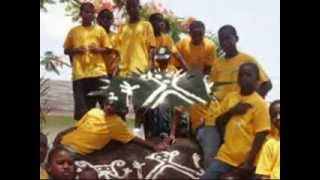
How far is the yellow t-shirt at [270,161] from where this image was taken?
4.00 meters

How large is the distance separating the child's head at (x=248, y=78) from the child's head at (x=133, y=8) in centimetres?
101

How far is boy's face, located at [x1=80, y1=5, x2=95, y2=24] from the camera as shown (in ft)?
13.5

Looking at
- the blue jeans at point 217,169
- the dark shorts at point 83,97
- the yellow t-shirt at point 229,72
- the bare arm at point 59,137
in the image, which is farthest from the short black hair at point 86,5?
the blue jeans at point 217,169

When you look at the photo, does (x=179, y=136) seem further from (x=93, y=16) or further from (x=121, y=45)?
(x=93, y=16)

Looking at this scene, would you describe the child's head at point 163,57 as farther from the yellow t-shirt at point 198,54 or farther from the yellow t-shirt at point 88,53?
the yellow t-shirt at point 88,53

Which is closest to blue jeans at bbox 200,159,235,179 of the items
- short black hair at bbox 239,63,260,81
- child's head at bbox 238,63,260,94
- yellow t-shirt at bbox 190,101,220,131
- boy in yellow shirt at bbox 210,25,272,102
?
yellow t-shirt at bbox 190,101,220,131

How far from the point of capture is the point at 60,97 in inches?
160

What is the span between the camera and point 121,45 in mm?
4188

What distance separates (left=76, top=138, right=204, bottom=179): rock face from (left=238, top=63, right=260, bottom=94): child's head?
0.63 meters

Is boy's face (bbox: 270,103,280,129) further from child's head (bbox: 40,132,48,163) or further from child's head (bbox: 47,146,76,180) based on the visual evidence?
child's head (bbox: 40,132,48,163)

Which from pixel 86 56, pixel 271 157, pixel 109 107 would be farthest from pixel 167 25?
pixel 271 157
